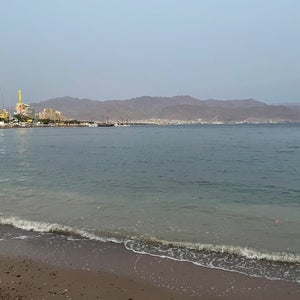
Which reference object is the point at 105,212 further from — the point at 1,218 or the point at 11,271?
the point at 11,271

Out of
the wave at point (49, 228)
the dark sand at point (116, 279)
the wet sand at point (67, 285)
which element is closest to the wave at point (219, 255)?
the wave at point (49, 228)

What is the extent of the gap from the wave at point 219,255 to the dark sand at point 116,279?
0.39 m

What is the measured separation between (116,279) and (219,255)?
324cm

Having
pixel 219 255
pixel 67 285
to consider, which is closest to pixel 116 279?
pixel 67 285

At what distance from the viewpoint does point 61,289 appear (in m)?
8.14

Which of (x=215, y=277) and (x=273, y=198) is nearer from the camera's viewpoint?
(x=215, y=277)

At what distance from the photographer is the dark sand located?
7875mm

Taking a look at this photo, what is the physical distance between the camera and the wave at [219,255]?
9281 mm

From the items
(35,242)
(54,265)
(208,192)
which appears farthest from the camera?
(208,192)

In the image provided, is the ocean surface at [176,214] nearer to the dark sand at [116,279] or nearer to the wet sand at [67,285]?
the dark sand at [116,279]

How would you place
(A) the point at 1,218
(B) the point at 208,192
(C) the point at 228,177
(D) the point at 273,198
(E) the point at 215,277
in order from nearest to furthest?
1. (E) the point at 215,277
2. (A) the point at 1,218
3. (D) the point at 273,198
4. (B) the point at 208,192
5. (C) the point at 228,177

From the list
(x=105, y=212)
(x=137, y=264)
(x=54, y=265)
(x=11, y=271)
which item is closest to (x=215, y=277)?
(x=137, y=264)

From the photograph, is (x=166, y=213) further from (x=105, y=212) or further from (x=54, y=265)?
(x=54, y=265)

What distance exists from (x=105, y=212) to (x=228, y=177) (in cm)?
1358
